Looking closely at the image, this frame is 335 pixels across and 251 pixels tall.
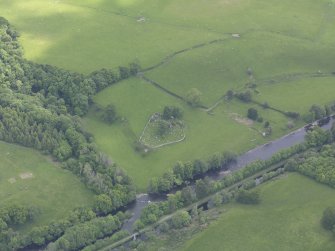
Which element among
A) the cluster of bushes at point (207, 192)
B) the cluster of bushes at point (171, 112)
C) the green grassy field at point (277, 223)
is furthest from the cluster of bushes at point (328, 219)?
the cluster of bushes at point (171, 112)

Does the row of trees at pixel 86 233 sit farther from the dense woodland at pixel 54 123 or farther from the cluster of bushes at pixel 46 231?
the dense woodland at pixel 54 123

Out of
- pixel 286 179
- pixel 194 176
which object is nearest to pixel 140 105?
pixel 194 176

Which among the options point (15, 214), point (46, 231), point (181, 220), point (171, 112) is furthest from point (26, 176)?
point (171, 112)

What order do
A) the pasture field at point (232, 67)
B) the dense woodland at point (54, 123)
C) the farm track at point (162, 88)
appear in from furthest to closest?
the pasture field at point (232, 67)
the farm track at point (162, 88)
the dense woodland at point (54, 123)

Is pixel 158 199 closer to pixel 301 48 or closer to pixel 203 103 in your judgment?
pixel 203 103

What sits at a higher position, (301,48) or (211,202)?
(301,48)

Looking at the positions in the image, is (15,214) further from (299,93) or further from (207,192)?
(299,93)
